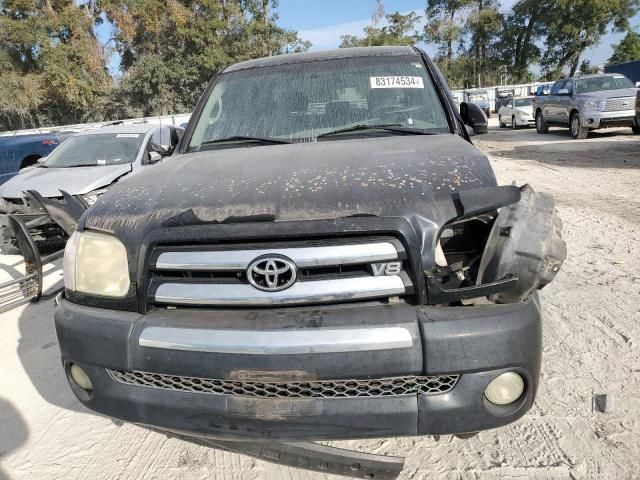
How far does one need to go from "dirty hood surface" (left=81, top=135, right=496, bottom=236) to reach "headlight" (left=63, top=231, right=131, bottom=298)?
6cm

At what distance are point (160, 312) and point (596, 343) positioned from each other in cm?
276

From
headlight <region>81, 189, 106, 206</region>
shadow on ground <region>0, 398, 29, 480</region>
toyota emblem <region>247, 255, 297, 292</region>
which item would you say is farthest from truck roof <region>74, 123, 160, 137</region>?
toyota emblem <region>247, 255, 297, 292</region>

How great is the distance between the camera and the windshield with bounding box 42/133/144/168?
691cm

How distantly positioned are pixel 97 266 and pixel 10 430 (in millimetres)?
1450

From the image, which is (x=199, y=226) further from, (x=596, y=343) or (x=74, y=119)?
(x=74, y=119)

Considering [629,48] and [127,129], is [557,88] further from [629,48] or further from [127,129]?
[629,48]

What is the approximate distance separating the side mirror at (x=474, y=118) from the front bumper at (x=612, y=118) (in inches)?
476

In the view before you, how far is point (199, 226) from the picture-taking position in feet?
5.72

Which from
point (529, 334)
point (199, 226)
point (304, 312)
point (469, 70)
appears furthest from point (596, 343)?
point (469, 70)

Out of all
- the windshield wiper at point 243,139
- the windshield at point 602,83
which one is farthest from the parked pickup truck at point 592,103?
the windshield wiper at point 243,139

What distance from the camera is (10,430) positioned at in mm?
2611

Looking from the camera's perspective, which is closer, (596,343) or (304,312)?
(304,312)

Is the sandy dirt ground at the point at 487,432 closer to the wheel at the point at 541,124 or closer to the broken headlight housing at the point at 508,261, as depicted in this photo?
the broken headlight housing at the point at 508,261

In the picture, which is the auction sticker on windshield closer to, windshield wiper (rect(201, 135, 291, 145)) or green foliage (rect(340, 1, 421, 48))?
windshield wiper (rect(201, 135, 291, 145))
